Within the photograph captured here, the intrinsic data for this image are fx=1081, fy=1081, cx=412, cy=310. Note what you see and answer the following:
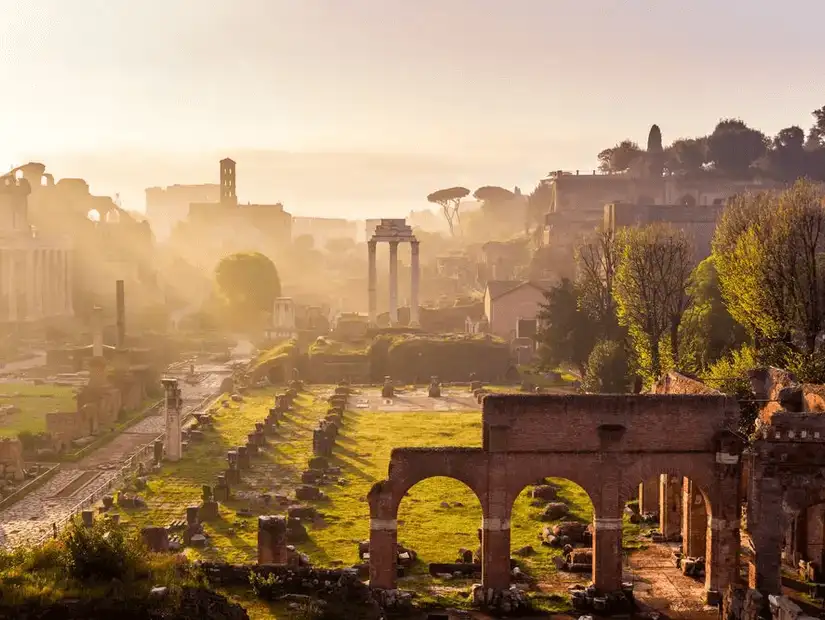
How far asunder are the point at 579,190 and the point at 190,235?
7431cm

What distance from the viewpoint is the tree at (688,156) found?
348 ft

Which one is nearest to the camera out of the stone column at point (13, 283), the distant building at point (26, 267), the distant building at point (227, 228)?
the stone column at point (13, 283)

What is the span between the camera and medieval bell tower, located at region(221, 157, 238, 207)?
14825 cm

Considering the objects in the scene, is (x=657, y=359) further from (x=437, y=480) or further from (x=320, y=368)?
(x=320, y=368)

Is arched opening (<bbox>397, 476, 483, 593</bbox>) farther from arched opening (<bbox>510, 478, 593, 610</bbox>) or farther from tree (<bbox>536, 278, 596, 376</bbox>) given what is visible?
tree (<bbox>536, 278, 596, 376</bbox>)

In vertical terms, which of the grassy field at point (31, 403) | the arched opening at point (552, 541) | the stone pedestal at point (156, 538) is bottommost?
the arched opening at point (552, 541)

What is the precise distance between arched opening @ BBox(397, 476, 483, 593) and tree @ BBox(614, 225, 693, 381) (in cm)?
1364

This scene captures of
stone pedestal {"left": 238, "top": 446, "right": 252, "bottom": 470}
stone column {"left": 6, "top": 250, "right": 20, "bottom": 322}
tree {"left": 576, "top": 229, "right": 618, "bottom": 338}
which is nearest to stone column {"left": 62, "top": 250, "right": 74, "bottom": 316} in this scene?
stone column {"left": 6, "top": 250, "right": 20, "bottom": 322}

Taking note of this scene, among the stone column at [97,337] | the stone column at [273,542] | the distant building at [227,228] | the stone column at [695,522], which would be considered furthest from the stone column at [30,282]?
the stone column at [695,522]

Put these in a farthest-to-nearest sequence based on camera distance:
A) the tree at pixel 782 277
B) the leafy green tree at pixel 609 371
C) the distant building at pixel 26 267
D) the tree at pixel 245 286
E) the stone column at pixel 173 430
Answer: the tree at pixel 245 286, the distant building at pixel 26 267, the leafy green tree at pixel 609 371, the stone column at pixel 173 430, the tree at pixel 782 277

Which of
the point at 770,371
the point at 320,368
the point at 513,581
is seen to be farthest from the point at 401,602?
the point at 320,368

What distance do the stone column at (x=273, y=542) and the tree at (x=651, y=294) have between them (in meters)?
23.4

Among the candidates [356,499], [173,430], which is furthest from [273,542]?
[173,430]

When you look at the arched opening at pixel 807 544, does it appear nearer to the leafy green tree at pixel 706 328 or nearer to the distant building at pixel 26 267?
the leafy green tree at pixel 706 328
